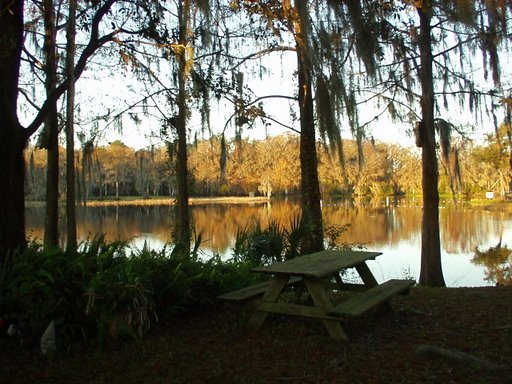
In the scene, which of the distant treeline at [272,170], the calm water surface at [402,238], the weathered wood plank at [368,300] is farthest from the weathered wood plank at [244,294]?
the calm water surface at [402,238]

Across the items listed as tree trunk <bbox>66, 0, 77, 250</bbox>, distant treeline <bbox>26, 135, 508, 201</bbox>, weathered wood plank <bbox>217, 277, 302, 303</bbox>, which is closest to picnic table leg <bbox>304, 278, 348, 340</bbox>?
weathered wood plank <bbox>217, 277, 302, 303</bbox>

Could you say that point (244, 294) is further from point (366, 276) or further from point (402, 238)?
point (402, 238)

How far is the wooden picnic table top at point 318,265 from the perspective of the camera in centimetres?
300

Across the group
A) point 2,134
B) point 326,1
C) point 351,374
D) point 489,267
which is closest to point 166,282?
point 351,374

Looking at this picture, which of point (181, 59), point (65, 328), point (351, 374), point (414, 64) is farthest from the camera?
point (414, 64)

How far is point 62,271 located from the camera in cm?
351

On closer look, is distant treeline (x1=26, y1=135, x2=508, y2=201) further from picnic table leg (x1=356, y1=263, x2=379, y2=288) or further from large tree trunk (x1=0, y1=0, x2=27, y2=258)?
large tree trunk (x1=0, y1=0, x2=27, y2=258)

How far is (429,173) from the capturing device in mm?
7973

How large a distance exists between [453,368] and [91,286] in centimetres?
237

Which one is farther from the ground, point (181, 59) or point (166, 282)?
point (181, 59)

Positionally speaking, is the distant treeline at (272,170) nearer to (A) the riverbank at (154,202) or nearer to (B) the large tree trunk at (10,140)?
(A) the riverbank at (154,202)

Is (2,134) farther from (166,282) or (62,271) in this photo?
(166,282)

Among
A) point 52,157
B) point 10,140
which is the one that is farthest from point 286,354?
point 52,157

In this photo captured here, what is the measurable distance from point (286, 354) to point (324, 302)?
0.41m
